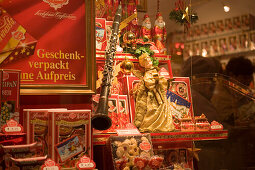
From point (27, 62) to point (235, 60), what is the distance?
1915 mm

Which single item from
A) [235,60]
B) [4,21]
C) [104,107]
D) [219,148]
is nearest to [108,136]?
[104,107]

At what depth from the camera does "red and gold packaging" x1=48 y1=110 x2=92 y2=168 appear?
54.1 inches

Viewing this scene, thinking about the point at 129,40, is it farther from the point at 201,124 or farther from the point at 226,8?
the point at 226,8

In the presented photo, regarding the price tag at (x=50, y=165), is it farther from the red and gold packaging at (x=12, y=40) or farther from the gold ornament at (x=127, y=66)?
the gold ornament at (x=127, y=66)

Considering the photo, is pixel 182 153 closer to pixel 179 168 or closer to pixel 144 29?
pixel 179 168

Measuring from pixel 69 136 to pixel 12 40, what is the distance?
0.54 metres

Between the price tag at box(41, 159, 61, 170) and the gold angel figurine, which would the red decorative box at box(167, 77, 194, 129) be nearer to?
the gold angel figurine

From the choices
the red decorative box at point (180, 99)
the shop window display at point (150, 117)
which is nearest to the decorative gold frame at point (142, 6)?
the shop window display at point (150, 117)

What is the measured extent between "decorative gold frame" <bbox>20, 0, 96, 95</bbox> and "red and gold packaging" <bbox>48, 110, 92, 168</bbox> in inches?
6.5

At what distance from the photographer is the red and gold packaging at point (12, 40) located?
58.6 inches

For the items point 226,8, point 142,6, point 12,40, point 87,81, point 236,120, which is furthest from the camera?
point 226,8

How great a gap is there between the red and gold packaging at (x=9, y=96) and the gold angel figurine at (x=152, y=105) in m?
0.80

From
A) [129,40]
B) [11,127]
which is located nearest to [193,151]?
[129,40]

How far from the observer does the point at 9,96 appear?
4.27ft
